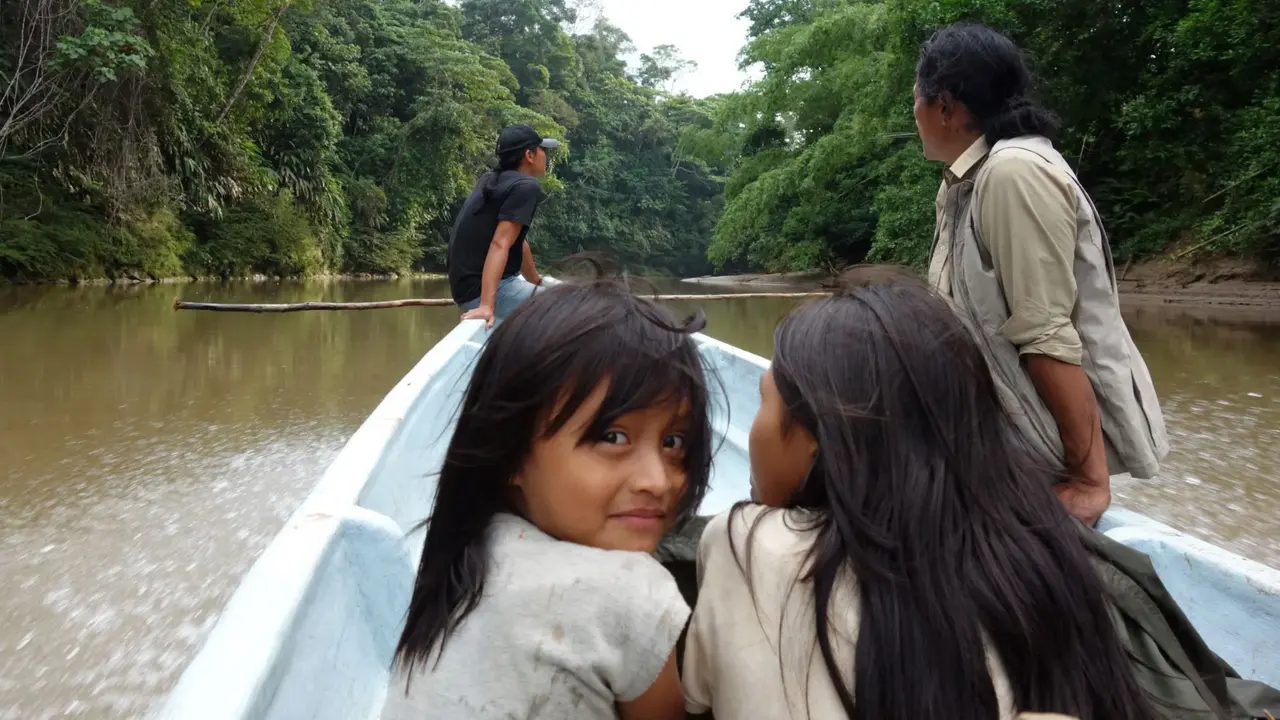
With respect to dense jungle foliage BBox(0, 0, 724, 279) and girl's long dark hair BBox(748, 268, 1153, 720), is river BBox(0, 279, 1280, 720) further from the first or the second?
dense jungle foliage BBox(0, 0, 724, 279)

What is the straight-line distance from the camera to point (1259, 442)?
3883mm

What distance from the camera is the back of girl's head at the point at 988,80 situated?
148 centimetres

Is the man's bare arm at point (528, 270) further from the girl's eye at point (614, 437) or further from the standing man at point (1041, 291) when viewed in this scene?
the girl's eye at point (614, 437)

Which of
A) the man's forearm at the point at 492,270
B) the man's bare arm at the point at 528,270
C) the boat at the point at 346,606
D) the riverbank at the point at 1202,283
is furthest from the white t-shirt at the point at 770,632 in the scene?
the riverbank at the point at 1202,283

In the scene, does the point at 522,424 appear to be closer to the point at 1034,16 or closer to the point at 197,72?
the point at 1034,16

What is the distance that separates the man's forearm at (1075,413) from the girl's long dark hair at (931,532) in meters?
0.67

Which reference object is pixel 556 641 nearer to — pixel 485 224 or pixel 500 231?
pixel 500 231

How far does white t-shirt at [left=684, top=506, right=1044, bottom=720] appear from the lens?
0.61m

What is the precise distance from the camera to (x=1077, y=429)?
135 cm

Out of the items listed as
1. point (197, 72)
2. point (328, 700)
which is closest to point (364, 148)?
point (197, 72)

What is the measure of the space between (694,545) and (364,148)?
2054 cm

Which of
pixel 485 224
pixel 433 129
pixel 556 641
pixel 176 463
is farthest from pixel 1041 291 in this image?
pixel 433 129

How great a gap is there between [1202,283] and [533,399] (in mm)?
10710

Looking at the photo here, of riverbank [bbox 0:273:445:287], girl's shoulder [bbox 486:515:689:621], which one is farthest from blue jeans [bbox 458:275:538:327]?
riverbank [bbox 0:273:445:287]
